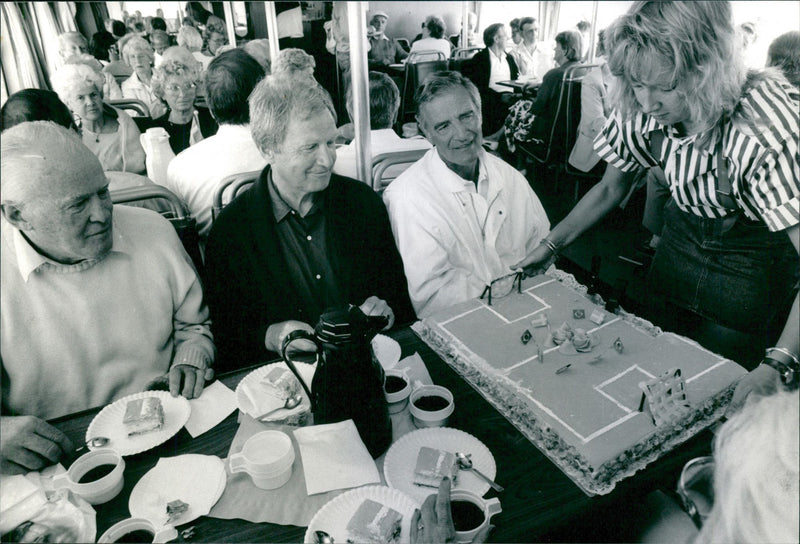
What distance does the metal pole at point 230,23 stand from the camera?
19.9 ft

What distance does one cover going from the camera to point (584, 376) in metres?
1.27

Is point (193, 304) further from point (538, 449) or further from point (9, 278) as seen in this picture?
point (538, 449)

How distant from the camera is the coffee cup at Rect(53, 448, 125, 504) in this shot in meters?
1.02

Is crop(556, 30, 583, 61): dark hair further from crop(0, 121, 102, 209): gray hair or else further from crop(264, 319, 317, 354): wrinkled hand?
crop(0, 121, 102, 209): gray hair

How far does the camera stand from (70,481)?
103 centimetres

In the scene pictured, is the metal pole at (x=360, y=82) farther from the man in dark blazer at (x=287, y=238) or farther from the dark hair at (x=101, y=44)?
the dark hair at (x=101, y=44)

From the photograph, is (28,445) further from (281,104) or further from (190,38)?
(190,38)

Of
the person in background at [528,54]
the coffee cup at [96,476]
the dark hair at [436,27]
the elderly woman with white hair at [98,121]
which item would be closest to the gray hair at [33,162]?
the coffee cup at [96,476]

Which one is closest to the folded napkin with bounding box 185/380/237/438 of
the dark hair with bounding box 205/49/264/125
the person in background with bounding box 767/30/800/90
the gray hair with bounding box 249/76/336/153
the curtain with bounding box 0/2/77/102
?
the gray hair with bounding box 249/76/336/153

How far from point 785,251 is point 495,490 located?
148 cm

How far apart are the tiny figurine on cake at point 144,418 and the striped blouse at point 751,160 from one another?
1.69 meters

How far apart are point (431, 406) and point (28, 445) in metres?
0.91

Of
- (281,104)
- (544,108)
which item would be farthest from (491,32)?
(281,104)

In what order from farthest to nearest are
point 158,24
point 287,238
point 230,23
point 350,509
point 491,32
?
point 491,32
point 230,23
point 158,24
point 287,238
point 350,509
